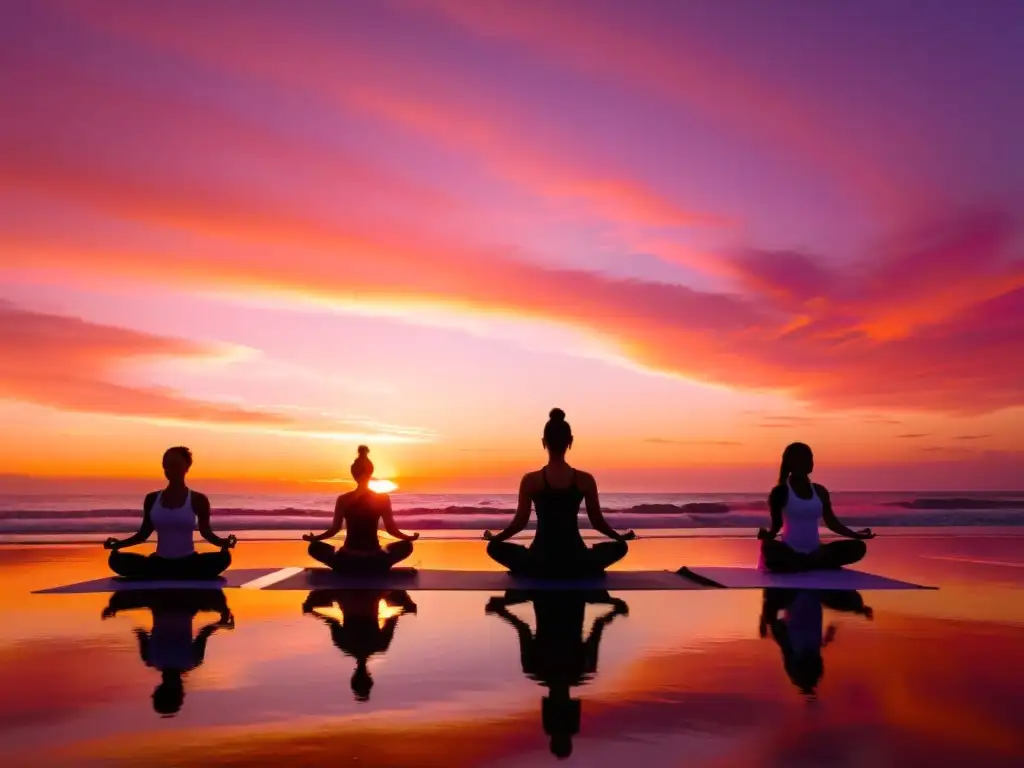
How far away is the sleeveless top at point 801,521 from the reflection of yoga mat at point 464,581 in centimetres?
150

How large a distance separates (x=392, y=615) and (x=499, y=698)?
374 cm

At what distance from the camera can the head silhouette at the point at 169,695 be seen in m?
4.85

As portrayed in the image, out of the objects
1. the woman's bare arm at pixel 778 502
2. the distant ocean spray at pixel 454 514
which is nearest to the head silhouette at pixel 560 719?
the woman's bare arm at pixel 778 502

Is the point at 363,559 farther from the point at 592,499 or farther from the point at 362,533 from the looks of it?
the point at 592,499

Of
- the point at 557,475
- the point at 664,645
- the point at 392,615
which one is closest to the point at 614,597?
the point at 557,475

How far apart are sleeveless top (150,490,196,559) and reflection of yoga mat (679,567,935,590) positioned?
624 centimetres

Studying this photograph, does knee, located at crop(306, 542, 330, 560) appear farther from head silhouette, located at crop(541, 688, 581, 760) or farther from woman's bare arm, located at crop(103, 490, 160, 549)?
Answer: head silhouette, located at crop(541, 688, 581, 760)

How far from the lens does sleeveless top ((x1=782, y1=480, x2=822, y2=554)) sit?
11.9 meters

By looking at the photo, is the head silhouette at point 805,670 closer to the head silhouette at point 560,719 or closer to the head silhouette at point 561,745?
the head silhouette at point 560,719

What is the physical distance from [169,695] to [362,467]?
23.6 feet

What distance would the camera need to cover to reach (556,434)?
11430 mm

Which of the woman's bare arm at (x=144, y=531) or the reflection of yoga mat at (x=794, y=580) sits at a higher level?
the woman's bare arm at (x=144, y=531)

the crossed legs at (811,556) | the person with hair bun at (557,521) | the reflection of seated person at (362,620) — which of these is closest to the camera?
the reflection of seated person at (362,620)


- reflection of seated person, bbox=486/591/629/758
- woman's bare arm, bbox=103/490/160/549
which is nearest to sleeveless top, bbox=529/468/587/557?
reflection of seated person, bbox=486/591/629/758
